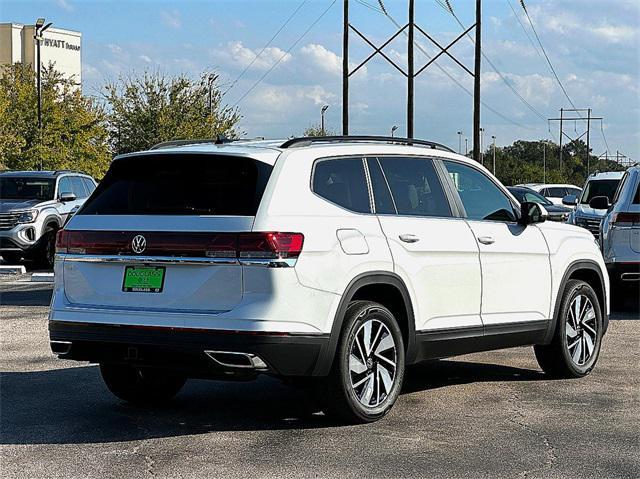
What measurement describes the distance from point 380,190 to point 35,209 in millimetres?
16862

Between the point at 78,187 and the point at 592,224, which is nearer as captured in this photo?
the point at 592,224

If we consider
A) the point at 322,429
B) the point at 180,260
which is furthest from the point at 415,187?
the point at 180,260

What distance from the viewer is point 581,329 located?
33.1 feet

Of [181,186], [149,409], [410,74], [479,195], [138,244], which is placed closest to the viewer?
[138,244]

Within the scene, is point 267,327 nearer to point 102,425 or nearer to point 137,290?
point 137,290

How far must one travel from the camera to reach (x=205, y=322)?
720cm

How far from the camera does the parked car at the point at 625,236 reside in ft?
49.2

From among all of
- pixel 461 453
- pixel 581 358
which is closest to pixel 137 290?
pixel 461 453

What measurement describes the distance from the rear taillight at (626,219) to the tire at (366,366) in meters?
7.74

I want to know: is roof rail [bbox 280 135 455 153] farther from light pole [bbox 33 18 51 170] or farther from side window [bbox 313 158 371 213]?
light pole [bbox 33 18 51 170]

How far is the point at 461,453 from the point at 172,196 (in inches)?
96.0

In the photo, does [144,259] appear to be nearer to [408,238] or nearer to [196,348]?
[196,348]

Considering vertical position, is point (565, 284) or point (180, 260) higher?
point (180, 260)

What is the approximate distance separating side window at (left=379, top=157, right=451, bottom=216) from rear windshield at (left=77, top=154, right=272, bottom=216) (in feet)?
4.07
